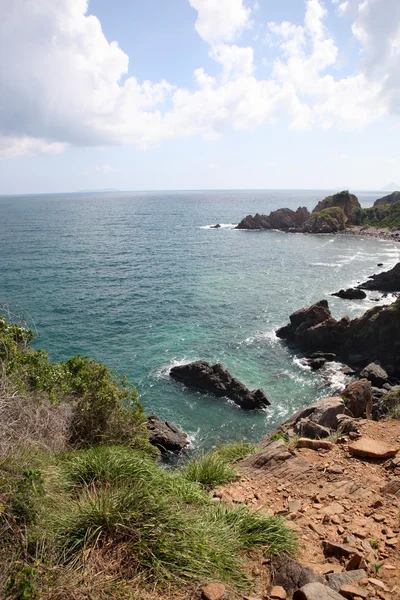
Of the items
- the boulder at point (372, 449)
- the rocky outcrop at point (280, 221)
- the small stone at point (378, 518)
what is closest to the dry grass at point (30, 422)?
the small stone at point (378, 518)

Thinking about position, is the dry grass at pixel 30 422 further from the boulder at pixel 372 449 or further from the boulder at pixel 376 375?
the boulder at pixel 376 375

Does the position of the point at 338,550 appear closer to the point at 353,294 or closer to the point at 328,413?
the point at 328,413

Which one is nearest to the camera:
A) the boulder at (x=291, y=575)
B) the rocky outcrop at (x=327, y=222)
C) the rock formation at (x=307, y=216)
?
the boulder at (x=291, y=575)

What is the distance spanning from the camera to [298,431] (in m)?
13.1

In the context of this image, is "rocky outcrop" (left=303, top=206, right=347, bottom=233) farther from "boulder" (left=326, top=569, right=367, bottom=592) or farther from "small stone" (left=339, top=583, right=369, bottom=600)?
"small stone" (left=339, top=583, right=369, bottom=600)

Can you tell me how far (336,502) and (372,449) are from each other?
8.43 ft

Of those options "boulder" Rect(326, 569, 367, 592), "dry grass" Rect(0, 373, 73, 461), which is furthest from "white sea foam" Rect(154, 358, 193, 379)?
"boulder" Rect(326, 569, 367, 592)

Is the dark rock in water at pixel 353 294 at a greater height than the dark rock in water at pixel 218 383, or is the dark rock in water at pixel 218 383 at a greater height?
the dark rock in water at pixel 353 294

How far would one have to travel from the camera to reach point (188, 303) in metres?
50.7

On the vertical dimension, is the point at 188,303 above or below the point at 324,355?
above

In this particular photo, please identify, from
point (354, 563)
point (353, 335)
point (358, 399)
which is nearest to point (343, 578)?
point (354, 563)

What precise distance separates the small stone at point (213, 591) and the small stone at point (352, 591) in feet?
5.77

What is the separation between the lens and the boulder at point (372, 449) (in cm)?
975

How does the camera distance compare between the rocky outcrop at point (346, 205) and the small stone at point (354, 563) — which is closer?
the small stone at point (354, 563)
